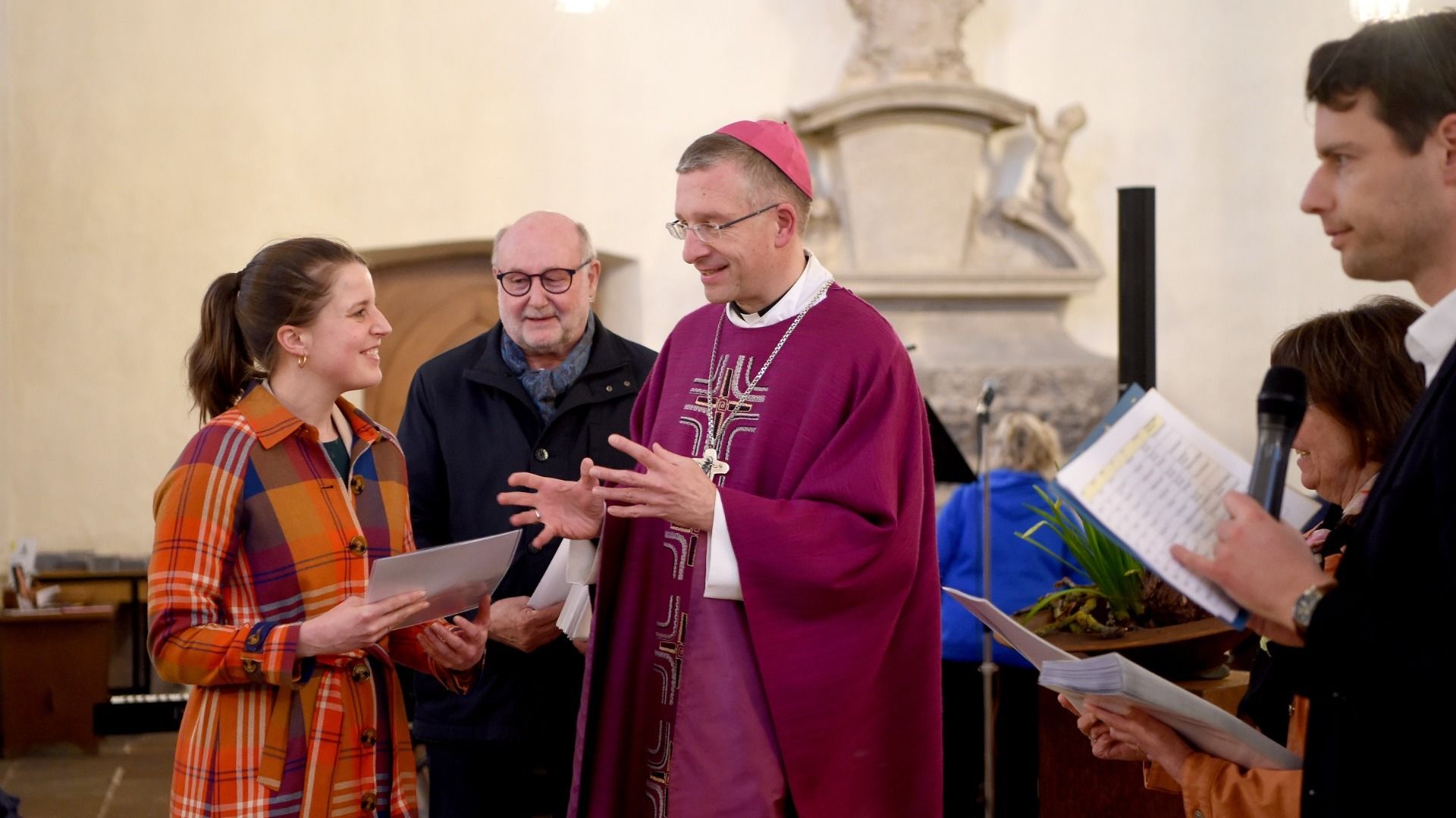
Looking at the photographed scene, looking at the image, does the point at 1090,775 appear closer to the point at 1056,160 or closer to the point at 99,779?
the point at 1056,160

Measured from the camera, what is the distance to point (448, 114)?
265 inches

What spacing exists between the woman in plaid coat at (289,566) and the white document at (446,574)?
0.04 meters

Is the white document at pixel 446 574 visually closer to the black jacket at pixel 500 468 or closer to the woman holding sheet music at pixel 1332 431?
the black jacket at pixel 500 468

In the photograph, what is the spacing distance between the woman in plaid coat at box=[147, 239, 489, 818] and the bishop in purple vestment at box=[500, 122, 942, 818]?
1.04ft

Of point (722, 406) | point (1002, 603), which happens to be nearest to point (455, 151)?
point (1002, 603)

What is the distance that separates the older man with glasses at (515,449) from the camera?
10.0 feet

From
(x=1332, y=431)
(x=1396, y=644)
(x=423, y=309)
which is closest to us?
(x=1396, y=644)

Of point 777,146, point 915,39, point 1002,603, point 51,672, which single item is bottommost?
point 51,672

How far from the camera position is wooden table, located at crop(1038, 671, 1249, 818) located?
10.0ft

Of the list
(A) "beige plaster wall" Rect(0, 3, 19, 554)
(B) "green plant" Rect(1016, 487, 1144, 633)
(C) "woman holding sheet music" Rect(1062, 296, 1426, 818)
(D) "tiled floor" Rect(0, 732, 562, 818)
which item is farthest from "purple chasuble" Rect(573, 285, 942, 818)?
(A) "beige plaster wall" Rect(0, 3, 19, 554)

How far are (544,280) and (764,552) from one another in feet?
3.93

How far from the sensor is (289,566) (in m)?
2.24

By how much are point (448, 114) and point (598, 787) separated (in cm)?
487

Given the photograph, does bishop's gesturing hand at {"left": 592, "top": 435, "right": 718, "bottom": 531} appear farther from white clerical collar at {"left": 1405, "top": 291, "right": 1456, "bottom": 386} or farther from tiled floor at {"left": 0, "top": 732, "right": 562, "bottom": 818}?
tiled floor at {"left": 0, "top": 732, "right": 562, "bottom": 818}
